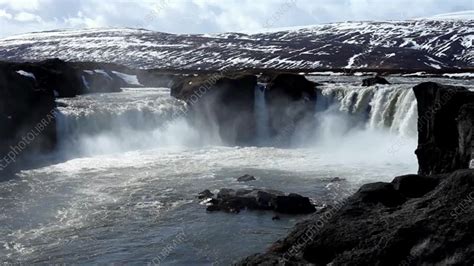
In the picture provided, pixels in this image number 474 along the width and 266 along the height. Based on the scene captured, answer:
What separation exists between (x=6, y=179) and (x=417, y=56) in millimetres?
147369

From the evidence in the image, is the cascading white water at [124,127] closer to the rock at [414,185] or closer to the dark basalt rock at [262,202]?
the dark basalt rock at [262,202]

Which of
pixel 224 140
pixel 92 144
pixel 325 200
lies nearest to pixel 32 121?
pixel 92 144

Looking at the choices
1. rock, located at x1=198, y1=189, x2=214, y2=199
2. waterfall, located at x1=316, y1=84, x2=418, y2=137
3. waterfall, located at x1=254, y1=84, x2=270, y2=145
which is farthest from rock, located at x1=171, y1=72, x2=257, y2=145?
rock, located at x1=198, y1=189, x2=214, y2=199

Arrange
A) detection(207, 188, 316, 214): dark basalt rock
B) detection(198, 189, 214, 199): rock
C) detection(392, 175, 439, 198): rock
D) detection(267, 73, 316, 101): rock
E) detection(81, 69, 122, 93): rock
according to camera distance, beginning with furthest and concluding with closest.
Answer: detection(81, 69, 122, 93): rock
detection(267, 73, 316, 101): rock
detection(198, 189, 214, 199): rock
detection(207, 188, 316, 214): dark basalt rock
detection(392, 175, 439, 198): rock

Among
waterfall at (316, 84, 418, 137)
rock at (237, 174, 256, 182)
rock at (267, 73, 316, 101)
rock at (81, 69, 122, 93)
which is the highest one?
rock at (81, 69, 122, 93)

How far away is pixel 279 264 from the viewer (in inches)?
391

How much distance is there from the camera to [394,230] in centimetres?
868

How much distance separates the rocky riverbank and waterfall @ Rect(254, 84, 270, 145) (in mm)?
35332

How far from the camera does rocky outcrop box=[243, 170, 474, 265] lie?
792 centimetres

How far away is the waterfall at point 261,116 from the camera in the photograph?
47219mm

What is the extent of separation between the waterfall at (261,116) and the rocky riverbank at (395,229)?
3533cm

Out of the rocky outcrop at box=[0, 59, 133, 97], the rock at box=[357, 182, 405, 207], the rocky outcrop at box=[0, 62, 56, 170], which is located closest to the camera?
the rock at box=[357, 182, 405, 207]

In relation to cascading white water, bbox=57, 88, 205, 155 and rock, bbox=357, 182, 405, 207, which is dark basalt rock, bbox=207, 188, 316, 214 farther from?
cascading white water, bbox=57, 88, 205, 155

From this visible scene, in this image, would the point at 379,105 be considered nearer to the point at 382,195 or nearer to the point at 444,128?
the point at 444,128
